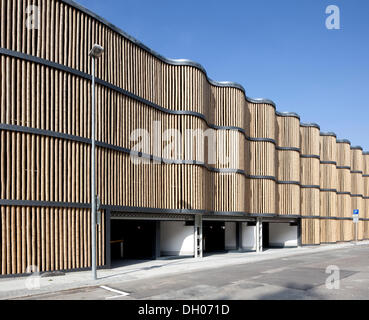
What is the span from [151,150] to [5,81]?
878 cm

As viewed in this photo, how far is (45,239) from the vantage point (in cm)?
1592

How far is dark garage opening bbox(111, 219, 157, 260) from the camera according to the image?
24.4m

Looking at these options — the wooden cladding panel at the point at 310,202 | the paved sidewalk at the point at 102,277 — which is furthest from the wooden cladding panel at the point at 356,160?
the paved sidewalk at the point at 102,277

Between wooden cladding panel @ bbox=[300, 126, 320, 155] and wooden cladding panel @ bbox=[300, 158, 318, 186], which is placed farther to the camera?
wooden cladding panel @ bbox=[300, 126, 320, 155]

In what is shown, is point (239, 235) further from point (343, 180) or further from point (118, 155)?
point (343, 180)

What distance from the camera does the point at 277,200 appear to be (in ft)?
109

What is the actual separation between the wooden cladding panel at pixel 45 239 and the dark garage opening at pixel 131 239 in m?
6.61

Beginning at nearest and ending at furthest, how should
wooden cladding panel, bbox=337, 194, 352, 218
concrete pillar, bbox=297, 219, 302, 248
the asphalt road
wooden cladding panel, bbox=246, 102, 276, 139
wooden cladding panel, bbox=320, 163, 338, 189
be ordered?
the asphalt road, wooden cladding panel, bbox=246, 102, 276, 139, concrete pillar, bbox=297, 219, 302, 248, wooden cladding panel, bbox=320, 163, 338, 189, wooden cladding panel, bbox=337, 194, 352, 218

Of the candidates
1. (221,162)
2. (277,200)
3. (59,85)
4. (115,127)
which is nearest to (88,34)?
(59,85)

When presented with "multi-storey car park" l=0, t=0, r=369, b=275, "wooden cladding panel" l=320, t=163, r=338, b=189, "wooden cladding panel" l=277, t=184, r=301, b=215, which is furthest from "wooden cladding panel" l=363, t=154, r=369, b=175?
"wooden cladding panel" l=277, t=184, r=301, b=215

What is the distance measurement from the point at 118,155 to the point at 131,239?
8.69 meters

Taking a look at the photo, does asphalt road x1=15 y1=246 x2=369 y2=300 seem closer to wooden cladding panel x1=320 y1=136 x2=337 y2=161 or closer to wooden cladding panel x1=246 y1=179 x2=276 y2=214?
wooden cladding panel x1=246 y1=179 x2=276 y2=214

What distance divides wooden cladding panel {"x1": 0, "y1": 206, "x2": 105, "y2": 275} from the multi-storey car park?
0.14 ft
